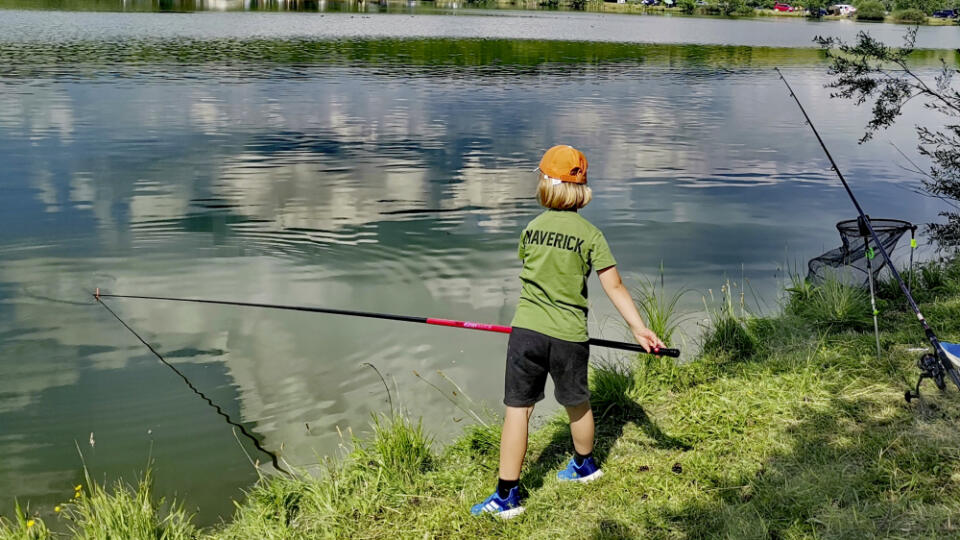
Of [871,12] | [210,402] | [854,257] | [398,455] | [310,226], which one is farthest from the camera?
[871,12]

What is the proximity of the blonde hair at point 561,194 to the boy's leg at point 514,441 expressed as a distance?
1.00 m

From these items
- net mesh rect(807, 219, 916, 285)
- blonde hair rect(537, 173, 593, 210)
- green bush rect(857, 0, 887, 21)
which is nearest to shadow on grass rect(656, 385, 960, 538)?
blonde hair rect(537, 173, 593, 210)

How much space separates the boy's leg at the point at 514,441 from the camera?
399 centimetres

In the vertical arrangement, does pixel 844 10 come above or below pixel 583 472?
above

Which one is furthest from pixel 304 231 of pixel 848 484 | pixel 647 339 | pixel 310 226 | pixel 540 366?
pixel 848 484

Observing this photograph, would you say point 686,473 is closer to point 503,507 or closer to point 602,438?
point 602,438

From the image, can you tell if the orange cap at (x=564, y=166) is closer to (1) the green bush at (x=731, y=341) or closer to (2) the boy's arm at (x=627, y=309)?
(2) the boy's arm at (x=627, y=309)

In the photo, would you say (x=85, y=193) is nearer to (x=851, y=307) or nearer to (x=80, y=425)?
(x=80, y=425)

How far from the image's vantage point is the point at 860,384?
16.9ft

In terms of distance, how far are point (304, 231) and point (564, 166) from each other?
7088 millimetres

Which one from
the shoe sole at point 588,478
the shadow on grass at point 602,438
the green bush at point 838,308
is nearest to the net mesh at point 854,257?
the green bush at point 838,308

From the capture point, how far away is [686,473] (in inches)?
171

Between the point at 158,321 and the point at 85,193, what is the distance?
5.70 metres

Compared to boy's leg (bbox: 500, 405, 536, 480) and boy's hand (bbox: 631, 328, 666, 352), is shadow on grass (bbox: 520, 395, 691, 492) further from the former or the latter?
boy's hand (bbox: 631, 328, 666, 352)
